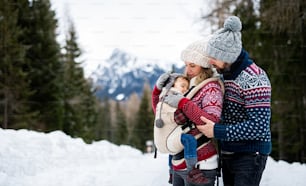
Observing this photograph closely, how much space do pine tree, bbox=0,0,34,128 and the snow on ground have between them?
29.0 feet

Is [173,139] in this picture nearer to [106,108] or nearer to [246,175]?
[246,175]

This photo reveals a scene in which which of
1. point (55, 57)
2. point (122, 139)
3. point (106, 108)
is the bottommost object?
point (122, 139)

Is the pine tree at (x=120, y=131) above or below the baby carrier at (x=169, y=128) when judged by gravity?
below

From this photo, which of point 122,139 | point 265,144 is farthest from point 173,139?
point 122,139

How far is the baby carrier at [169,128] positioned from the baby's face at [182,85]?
0.06 m

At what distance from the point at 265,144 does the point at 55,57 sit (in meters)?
14.9

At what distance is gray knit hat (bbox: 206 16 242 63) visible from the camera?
1817 millimetres

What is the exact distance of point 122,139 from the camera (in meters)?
33.9

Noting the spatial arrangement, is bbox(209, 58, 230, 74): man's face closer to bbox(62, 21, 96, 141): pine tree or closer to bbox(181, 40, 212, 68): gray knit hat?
bbox(181, 40, 212, 68): gray knit hat

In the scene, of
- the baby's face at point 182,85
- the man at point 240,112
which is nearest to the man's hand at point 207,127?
→ the man at point 240,112

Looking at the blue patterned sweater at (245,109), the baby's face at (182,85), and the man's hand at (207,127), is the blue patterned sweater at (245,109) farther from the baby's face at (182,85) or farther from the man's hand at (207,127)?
the baby's face at (182,85)

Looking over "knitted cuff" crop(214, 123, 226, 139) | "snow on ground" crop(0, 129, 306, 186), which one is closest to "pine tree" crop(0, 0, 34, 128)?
"snow on ground" crop(0, 129, 306, 186)

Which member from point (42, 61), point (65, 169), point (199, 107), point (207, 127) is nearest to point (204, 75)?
point (199, 107)

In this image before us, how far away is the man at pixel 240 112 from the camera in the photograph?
1.76 m
